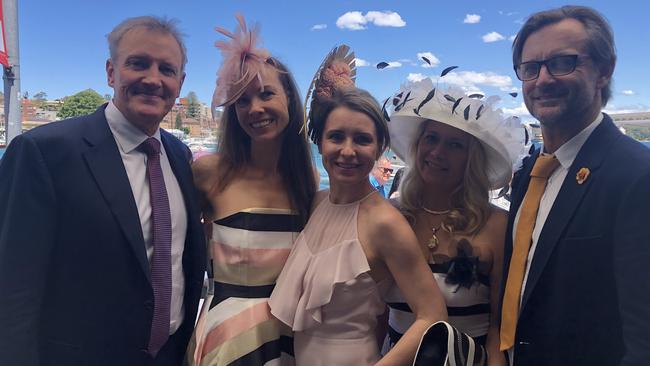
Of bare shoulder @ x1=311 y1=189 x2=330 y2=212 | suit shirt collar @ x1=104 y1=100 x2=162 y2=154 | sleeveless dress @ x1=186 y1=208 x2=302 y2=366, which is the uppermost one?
suit shirt collar @ x1=104 y1=100 x2=162 y2=154

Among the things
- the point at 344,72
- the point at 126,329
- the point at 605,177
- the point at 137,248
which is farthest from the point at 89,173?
the point at 605,177

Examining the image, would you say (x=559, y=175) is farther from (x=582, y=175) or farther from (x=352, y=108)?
(x=352, y=108)

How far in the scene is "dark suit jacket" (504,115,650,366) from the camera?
126cm

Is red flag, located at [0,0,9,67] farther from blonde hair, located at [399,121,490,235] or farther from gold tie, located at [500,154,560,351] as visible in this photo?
gold tie, located at [500,154,560,351]

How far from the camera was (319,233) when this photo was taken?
1729 millimetres

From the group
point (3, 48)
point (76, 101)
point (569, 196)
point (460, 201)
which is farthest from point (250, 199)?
point (76, 101)

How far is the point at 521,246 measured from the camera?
5.40ft

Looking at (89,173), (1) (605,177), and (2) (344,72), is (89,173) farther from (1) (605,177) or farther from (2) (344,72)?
(1) (605,177)

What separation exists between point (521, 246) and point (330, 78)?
40.3 inches

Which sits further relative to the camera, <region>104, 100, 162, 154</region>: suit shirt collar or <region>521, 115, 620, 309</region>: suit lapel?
<region>104, 100, 162, 154</region>: suit shirt collar

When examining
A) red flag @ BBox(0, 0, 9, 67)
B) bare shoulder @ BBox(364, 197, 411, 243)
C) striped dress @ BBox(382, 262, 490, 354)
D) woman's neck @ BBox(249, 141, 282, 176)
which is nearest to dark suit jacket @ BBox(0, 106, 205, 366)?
woman's neck @ BBox(249, 141, 282, 176)

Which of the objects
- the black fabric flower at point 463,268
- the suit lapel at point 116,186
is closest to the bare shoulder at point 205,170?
the suit lapel at point 116,186

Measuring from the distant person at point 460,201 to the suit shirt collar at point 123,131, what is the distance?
3.65ft

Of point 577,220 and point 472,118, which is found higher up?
point 472,118
